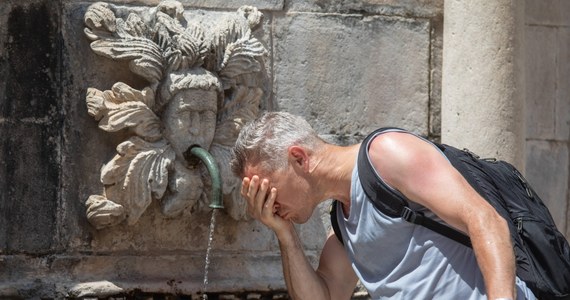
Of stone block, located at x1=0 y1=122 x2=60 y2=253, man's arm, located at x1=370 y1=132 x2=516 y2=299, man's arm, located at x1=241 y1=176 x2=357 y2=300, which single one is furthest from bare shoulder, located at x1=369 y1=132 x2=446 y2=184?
stone block, located at x1=0 y1=122 x2=60 y2=253

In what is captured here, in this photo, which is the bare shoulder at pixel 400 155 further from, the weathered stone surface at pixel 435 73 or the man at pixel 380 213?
the weathered stone surface at pixel 435 73

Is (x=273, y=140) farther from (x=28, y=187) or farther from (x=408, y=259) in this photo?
(x=28, y=187)

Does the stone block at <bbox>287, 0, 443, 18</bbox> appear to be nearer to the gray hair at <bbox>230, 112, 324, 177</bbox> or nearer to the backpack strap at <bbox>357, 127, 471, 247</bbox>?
the gray hair at <bbox>230, 112, 324, 177</bbox>

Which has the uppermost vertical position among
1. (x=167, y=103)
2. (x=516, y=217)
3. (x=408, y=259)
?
(x=167, y=103)

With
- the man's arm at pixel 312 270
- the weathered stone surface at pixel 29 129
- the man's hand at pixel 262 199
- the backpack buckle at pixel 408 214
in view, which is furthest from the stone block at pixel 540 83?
the backpack buckle at pixel 408 214

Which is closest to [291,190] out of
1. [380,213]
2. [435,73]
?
[380,213]

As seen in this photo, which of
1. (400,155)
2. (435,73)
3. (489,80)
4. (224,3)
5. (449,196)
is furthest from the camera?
(435,73)

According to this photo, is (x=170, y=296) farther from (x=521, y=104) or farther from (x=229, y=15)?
(x=521, y=104)

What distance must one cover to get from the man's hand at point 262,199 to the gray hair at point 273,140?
0.06m

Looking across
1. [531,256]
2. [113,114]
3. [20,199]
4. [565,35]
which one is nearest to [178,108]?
[113,114]

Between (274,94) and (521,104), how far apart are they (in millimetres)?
966

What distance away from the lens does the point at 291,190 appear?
14.7ft

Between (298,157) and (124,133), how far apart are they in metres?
1.05

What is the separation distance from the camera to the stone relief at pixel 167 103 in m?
5.20
